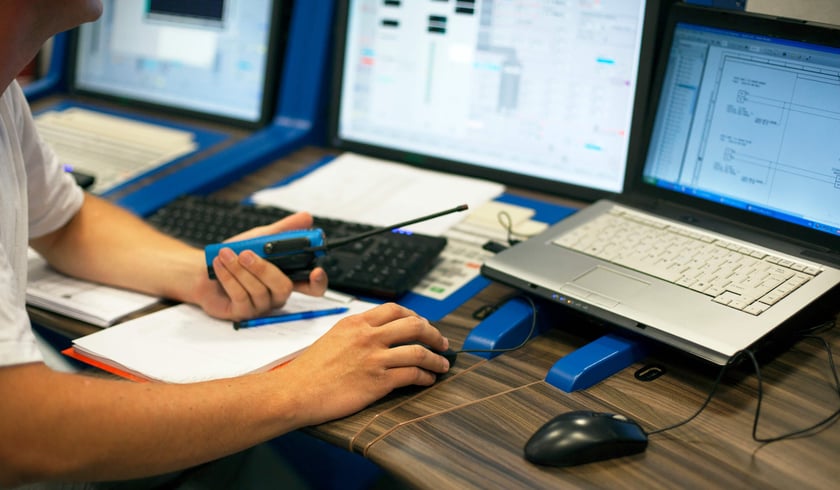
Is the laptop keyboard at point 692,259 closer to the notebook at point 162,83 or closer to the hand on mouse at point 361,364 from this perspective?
the hand on mouse at point 361,364

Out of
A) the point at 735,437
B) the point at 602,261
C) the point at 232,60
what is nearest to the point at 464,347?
the point at 602,261

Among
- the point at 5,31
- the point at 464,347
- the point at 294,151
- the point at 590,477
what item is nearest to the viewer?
the point at 590,477

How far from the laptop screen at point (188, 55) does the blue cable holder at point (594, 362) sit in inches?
41.9

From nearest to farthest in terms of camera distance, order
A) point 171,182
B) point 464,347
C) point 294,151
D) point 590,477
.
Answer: point 590,477 → point 464,347 → point 171,182 → point 294,151

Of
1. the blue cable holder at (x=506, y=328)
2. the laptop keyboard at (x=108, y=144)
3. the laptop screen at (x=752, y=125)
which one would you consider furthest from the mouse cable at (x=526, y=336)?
the laptop keyboard at (x=108, y=144)

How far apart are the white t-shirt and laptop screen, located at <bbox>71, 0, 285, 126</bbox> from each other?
642mm

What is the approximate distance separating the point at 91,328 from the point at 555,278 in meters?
0.60

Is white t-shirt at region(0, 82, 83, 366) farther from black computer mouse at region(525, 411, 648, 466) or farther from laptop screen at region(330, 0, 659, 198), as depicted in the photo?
laptop screen at region(330, 0, 659, 198)

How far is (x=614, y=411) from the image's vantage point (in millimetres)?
942

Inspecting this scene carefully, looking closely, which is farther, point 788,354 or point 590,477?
point 788,354

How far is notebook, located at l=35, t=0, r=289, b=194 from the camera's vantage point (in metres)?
1.82

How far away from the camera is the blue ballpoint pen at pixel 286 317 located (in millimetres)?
1126

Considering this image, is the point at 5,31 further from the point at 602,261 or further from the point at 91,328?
the point at 602,261

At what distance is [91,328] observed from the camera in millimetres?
1142
